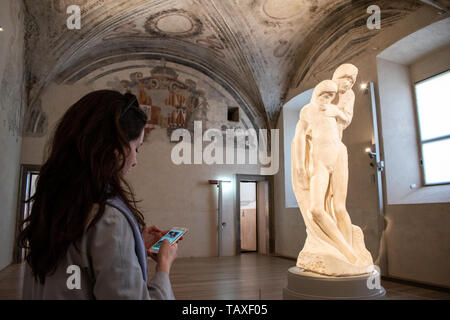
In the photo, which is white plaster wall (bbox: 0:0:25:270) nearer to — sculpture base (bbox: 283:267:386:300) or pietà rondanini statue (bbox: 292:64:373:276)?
pietà rondanini statue (bbox: 292:64:373:276)

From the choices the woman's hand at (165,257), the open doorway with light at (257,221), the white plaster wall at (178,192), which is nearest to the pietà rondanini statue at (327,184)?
the woman's hand at (165,257)

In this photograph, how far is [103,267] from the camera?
910 millimetres

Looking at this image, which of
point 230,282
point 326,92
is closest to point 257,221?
point 230,282

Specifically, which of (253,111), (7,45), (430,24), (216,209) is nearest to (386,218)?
(430,24)

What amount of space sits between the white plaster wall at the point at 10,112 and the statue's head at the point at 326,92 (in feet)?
18.5

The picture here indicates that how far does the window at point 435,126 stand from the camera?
22.6 feet

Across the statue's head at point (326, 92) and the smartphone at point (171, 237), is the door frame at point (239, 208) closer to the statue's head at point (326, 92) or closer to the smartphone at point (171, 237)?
the statue's head at point (326, 92)

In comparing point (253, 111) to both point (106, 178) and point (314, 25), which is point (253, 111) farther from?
point (106, 178)

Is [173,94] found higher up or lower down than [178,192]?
higher up

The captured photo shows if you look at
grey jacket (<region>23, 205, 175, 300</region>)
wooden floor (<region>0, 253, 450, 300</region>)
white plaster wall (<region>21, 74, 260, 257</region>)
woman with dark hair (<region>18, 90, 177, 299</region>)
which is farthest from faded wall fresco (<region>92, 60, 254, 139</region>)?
grey jacket (<region>23, 205, 175, 300</region>)

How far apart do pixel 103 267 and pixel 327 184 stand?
176 inches

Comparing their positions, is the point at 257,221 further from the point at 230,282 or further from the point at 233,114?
the point at 230,282

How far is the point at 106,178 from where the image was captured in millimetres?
1047

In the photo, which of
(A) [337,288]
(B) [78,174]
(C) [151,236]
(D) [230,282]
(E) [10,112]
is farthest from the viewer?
(E) [10,112]
